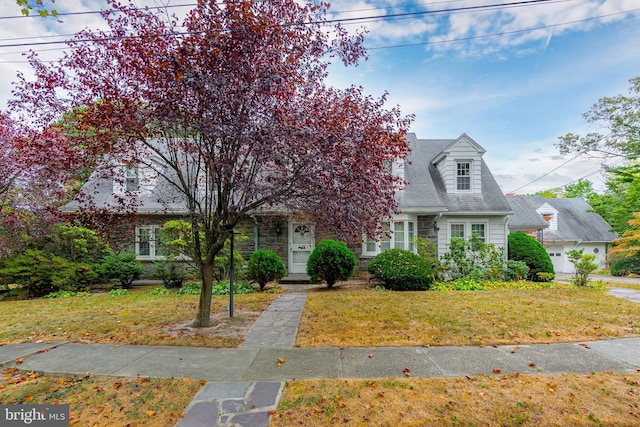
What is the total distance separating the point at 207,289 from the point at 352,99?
406 centimetres

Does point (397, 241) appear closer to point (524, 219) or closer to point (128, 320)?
point (128, 320)

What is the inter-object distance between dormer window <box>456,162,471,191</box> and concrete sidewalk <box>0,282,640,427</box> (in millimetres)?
8118

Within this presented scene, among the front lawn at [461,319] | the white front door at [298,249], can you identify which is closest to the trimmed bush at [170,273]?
the white front door at [298,249]

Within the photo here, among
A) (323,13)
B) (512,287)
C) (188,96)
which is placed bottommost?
(512,287)

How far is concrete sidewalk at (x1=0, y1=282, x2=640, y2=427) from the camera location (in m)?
3.13

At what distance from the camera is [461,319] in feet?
18.5

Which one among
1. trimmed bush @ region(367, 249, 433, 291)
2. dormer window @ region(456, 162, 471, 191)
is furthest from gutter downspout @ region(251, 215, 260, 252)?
dormer window @ region(456, 162, 471, 191)

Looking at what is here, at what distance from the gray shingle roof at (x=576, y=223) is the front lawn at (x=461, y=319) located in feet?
50.7

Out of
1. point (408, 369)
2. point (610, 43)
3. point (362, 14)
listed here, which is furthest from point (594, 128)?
point (408, 369)

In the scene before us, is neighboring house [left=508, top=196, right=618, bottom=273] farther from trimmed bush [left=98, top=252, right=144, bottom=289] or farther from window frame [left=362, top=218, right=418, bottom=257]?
trimmed bush [left=98, top=252, right=144, bottom=289]

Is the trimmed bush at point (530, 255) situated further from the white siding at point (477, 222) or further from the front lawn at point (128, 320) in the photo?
the front lawn at point (128, 320)

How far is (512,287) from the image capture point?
951 centimetres

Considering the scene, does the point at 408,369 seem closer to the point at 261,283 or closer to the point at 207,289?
the point at 207,289

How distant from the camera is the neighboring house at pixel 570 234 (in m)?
20.6
